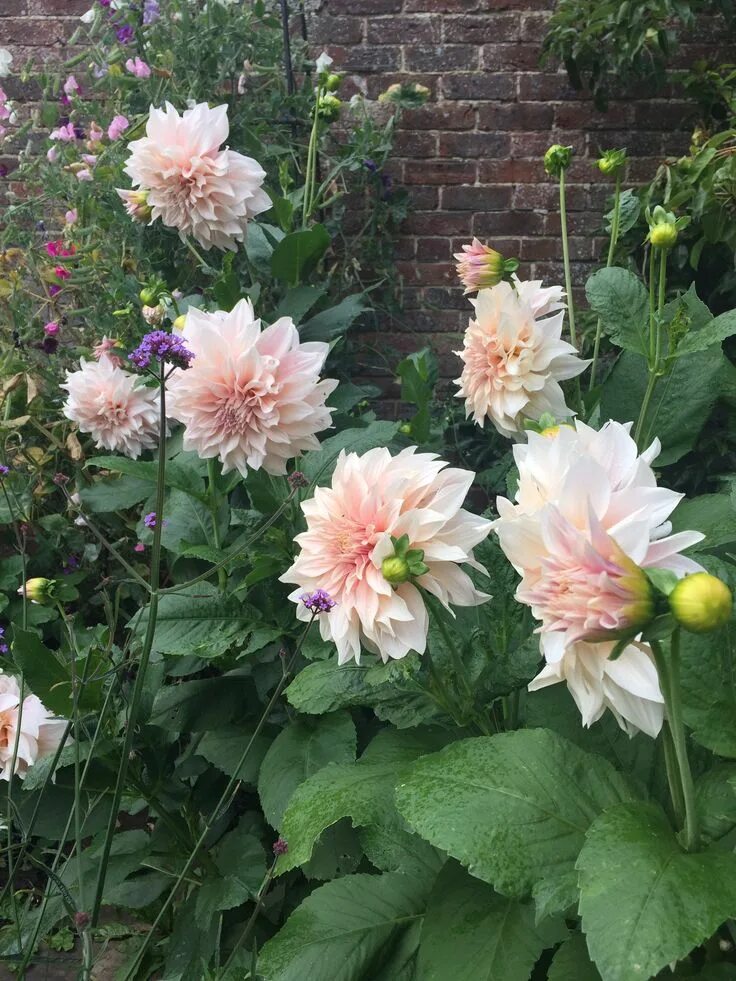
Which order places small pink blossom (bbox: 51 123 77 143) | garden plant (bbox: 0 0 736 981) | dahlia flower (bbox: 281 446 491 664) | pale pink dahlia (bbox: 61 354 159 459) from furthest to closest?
small pink blossom (bbox: 51 123 77 143) → pale pink dahlia (bbox: 61 354 159 459) → dahlia flower (bbox: 281 446 491 664) → garden plant (bbox: 0 0 736 981)

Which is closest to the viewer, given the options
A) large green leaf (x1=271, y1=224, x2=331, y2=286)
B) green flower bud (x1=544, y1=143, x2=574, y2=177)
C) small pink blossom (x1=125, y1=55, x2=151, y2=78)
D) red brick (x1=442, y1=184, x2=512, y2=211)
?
green flower bud (x1=544, y1=143, x2=574, y2=177)

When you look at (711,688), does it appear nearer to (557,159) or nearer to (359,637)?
(359,637)

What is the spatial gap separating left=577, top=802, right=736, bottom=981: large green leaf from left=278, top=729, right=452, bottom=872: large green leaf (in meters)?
0.21

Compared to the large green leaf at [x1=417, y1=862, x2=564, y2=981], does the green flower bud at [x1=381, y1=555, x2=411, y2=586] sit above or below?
above

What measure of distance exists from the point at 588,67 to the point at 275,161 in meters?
1.08

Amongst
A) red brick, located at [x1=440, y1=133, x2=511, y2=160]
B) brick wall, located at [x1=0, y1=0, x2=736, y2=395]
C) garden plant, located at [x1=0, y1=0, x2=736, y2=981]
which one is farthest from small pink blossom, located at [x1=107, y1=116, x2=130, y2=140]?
red brick, located at [x1=440, y1=133, x2=511, y2=160]

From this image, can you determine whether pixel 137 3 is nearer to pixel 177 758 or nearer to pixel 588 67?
pixel 588 67

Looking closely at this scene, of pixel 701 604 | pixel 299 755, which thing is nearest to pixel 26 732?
pixel 299 755

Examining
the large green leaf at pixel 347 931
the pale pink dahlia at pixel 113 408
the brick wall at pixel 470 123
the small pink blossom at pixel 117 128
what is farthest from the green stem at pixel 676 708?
the brick wall at pixel 470 123

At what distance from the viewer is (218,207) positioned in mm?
1308

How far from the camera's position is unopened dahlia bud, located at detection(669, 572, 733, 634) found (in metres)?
0.46

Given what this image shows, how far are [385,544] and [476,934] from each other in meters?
0.38

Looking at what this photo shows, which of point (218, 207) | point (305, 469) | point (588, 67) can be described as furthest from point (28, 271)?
point (588, 67)

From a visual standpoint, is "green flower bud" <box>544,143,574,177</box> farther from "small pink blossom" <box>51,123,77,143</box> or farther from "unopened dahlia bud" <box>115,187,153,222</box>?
"small pink blossom" <box>51,123,77,143</box>
